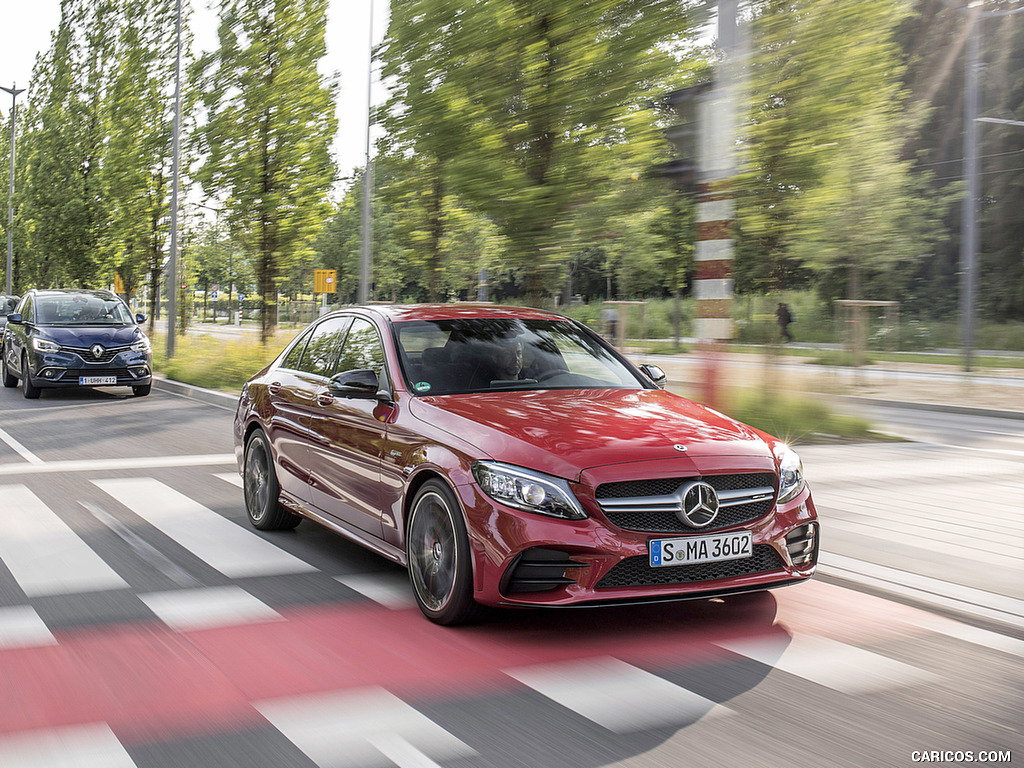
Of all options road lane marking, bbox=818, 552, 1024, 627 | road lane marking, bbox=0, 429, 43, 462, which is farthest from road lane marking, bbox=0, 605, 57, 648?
road lane marking, bbox=0, 429, 43, 462

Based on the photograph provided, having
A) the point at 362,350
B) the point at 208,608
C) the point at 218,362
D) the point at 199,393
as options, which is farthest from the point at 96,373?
the point at 208,608

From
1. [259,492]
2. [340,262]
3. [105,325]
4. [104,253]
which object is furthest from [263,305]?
[340,262]

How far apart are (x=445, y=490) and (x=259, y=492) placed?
2.86 metres

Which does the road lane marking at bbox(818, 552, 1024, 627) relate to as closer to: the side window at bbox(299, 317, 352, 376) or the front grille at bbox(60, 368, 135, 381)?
the side window at bbox(299, 317, 352, 376)

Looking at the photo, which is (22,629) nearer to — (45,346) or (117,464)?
(117,464)

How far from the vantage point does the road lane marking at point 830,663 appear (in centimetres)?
450

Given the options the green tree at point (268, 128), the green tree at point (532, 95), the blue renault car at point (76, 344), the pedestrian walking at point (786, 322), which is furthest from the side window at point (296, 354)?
the pedestrian walking at point (786, 322)

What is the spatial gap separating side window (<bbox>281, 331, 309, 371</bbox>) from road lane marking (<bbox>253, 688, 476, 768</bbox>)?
3.53 metres

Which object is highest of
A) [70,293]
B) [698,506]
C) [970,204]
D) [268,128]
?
[268,128]

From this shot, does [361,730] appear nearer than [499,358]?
Yes

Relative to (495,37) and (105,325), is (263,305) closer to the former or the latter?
(105,325)

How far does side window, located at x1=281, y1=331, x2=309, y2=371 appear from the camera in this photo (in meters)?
7.50

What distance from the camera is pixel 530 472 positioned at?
4.89 m

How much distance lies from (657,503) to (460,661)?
3.56ft
